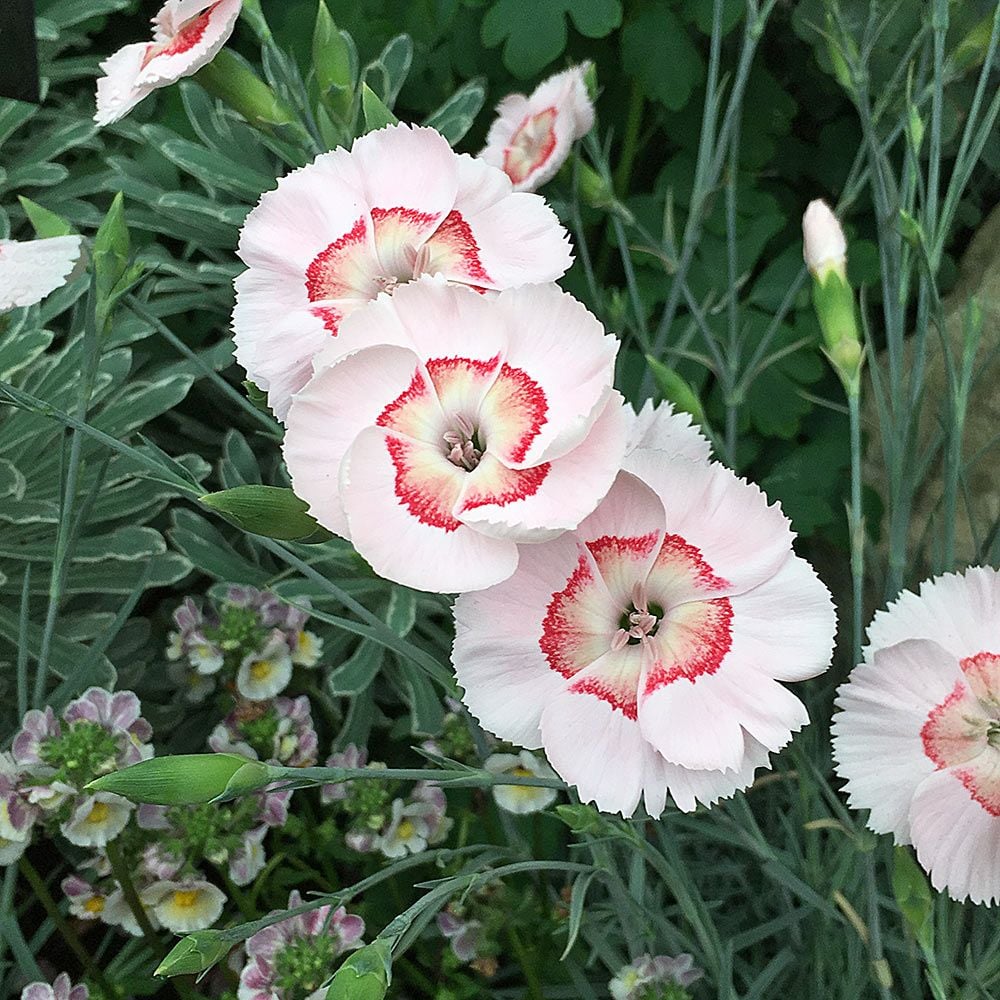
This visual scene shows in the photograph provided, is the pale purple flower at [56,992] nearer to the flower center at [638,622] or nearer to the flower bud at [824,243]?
the flower center at [638,622]

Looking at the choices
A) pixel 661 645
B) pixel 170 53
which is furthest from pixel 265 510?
pixel 170 53

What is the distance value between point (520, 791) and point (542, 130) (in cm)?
51

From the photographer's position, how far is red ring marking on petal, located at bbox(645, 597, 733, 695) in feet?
1.64

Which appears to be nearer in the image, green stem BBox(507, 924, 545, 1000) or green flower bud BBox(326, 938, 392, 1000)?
green flower bud BBox(326, 938, 392, 1000)

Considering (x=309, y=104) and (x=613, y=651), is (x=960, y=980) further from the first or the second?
(x=309, y=104)

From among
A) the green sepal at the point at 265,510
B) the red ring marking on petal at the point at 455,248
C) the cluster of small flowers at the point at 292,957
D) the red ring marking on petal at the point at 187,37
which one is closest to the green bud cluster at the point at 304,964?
the cluster of small flowers at the point at 292,957

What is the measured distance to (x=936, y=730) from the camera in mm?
558

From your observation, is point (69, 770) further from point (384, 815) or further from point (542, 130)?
point (542, 130)

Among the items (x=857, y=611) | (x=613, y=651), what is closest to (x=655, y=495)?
(x=613, y=651)

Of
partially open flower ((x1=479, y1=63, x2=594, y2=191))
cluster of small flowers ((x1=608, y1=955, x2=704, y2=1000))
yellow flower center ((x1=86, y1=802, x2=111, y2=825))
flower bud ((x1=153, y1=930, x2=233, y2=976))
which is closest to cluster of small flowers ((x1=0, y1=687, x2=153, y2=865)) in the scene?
yellow flower center ((x1=86, y1=802, x2=111, y2=825))

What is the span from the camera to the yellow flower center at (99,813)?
31.6 inches

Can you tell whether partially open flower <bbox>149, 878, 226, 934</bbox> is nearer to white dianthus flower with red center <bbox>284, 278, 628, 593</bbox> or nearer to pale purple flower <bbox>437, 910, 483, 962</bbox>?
pale purple flower <bbox>437, 910, 483, 962</bbox>

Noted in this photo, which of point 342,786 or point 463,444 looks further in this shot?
point 342,786

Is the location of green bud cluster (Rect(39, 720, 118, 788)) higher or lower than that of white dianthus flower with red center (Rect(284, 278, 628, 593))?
lower
